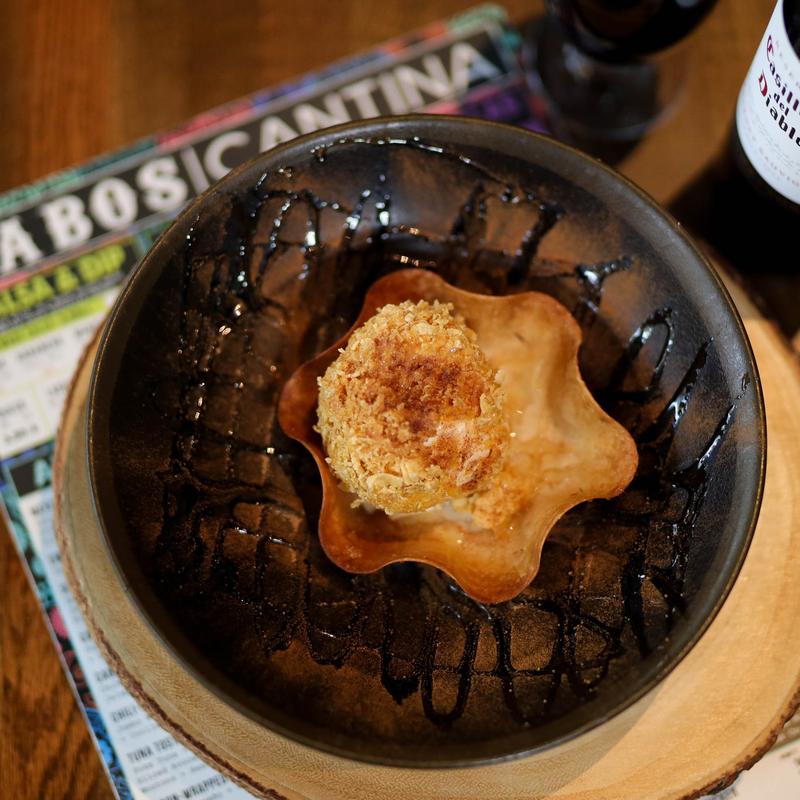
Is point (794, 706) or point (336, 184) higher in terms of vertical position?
point (336, 184)

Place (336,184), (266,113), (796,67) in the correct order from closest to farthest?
(796,67) < (336,184) < (266,113)

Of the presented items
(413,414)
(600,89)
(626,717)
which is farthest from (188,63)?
(626,717)

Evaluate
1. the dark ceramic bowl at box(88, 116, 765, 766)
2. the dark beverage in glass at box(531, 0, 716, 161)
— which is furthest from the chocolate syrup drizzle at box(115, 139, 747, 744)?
the dark beverage in glass at box(531, 0, 716, 161)

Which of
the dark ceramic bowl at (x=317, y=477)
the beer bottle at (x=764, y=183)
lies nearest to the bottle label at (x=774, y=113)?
the beer bottle at (x=764, y=183)

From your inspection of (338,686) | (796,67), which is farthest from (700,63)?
(338,686)

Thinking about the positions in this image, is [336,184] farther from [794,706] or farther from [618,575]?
[794,706]

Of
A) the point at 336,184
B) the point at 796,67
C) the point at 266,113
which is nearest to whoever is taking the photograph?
the point at 796,67

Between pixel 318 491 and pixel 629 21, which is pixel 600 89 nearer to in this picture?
pixel 629 21
